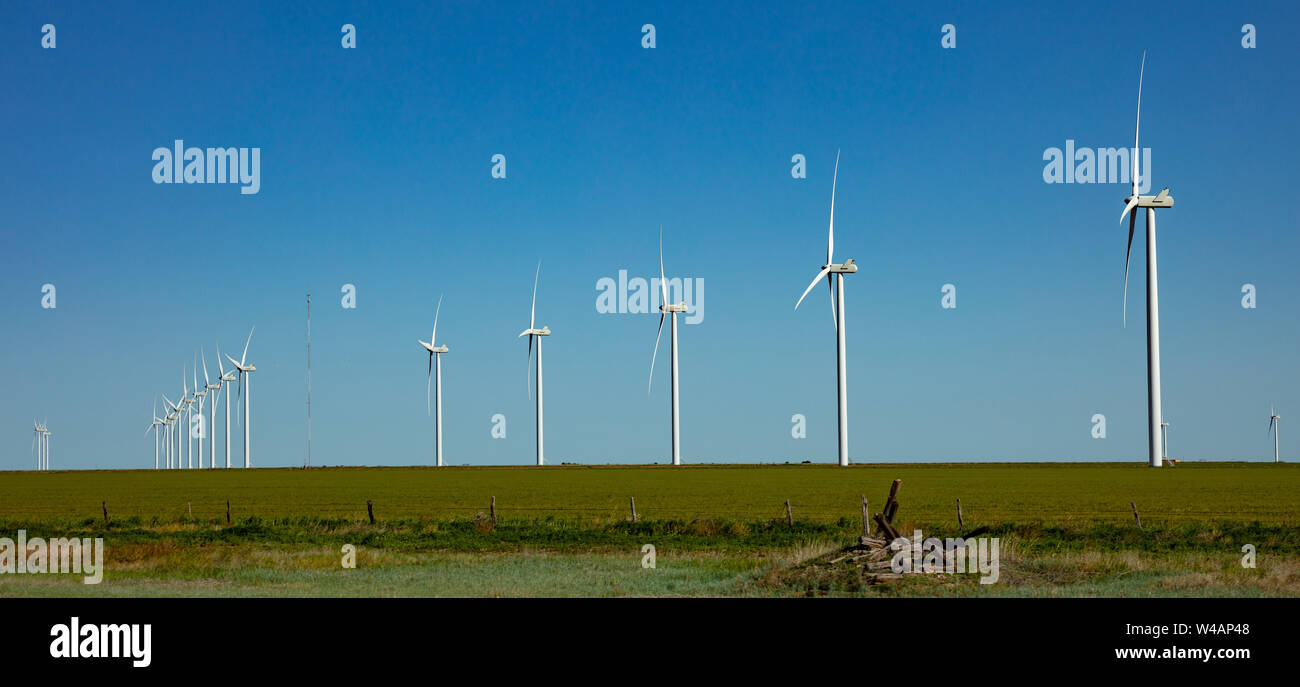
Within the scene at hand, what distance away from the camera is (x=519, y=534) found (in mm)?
46562

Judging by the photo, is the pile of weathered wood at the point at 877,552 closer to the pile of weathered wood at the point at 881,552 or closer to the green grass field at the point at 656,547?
the pile of weathered wood at the point at 881,552

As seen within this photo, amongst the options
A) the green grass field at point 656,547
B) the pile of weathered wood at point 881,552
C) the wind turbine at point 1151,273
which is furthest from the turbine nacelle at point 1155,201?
the pile of weathered wood at point 881,552

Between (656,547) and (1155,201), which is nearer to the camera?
(656,547)

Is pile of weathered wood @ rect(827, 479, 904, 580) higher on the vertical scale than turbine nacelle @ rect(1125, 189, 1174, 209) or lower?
lower

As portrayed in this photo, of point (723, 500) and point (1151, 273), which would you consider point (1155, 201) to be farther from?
point (723, 500)

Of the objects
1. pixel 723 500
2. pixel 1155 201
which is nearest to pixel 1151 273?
pixel 1155 201

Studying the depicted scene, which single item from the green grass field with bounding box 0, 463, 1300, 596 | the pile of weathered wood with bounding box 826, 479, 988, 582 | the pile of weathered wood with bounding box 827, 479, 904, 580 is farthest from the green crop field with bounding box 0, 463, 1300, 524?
the pile of weathered wood with bounding box 827, 479, 904, 580

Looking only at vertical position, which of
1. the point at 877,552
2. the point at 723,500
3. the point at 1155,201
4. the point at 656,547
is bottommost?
the point at 723,500

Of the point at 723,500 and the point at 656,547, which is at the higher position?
the point at 656,547

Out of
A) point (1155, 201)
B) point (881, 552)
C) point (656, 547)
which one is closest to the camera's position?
point (881, 552)

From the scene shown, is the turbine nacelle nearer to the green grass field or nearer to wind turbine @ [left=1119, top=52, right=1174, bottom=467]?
wind turbine @ [left=1119, top=52, right=1174, bottom=467]

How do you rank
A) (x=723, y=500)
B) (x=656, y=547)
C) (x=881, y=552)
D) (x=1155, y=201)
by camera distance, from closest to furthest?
1. (x=881, y=552)
2. (x=656, y=547)
3. (x=723, y=500)
4. (x=1155, y=201)
